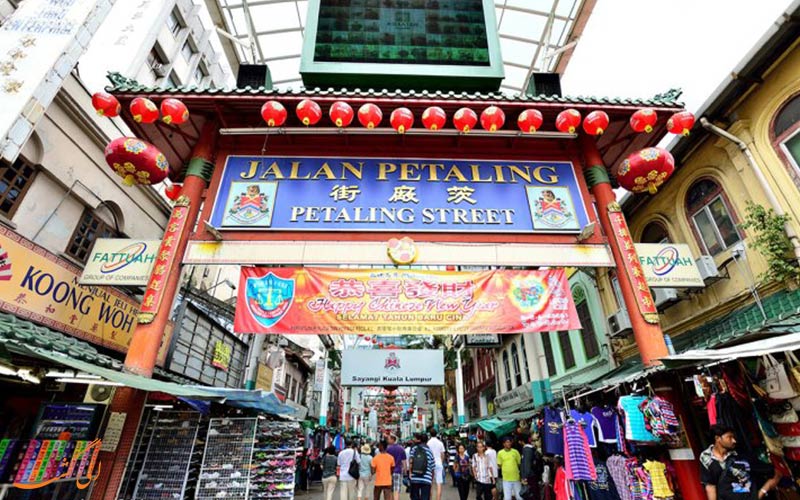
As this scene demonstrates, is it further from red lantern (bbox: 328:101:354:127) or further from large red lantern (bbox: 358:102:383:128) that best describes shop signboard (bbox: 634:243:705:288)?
red lantern (bbox: 328:101:354:127)

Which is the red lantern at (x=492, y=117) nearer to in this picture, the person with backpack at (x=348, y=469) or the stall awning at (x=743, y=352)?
the stall awning at (x=743, y=352)

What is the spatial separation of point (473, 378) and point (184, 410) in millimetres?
27423

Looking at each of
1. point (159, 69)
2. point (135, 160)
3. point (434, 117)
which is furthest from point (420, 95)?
point (159, 69)

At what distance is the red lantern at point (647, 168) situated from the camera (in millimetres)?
7703

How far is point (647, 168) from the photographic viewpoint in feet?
25.5

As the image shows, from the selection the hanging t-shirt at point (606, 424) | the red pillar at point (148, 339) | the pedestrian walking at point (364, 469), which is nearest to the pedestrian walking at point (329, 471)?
the pedestrian walking at point (364, 469)

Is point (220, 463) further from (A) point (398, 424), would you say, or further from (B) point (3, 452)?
(A) point (398, 424)

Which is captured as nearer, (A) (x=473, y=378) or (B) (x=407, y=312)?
(B) (x=407, y=312)

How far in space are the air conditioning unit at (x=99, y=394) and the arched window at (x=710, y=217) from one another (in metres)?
14.3

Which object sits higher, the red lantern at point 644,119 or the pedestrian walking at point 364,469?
the red lantern at point 644,119

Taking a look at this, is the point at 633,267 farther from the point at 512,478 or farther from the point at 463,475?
the point at 463,475

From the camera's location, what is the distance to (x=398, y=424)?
72.2m

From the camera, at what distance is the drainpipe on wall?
7931mm

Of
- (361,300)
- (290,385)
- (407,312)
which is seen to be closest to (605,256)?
(407,312)
